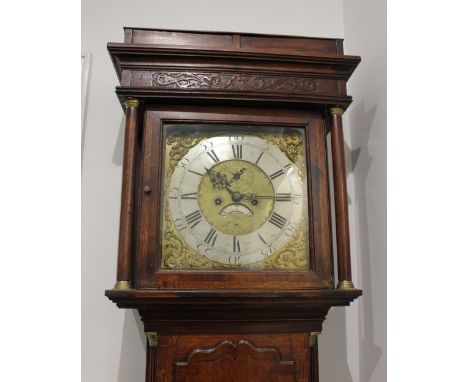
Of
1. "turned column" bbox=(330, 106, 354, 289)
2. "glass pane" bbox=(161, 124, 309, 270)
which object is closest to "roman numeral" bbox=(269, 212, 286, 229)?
"glass pane" bbox=(161, 124, 309, 270)

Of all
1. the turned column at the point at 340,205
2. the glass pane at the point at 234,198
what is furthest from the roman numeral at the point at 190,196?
the turned column at the point at 340,205

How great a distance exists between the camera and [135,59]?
→ 1.06 meters

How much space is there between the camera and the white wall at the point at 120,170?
1.24m

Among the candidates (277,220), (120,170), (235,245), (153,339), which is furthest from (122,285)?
(120,170)

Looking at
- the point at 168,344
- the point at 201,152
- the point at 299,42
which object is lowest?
the point at 168,344

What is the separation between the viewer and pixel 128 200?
101 centimetres
